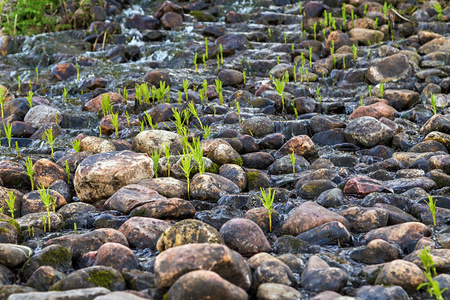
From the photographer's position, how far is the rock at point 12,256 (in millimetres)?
3314

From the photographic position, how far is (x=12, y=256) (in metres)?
3.34

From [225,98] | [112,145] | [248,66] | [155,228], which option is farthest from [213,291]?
[248,66]

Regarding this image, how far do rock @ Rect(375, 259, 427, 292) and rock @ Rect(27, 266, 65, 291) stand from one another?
7.26 feet

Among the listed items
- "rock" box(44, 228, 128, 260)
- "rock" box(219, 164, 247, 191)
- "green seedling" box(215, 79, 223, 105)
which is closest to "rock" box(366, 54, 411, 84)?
"green seedling" box(215, 79, 223, 105)

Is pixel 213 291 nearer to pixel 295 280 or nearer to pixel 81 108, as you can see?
pixel 295 280

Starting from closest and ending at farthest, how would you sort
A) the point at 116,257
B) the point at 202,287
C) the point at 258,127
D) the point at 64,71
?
the point at 202,287 → the point at 116,257 → the point at 258,127 → the point at 64,71

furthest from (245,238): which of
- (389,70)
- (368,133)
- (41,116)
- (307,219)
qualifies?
(389,70)

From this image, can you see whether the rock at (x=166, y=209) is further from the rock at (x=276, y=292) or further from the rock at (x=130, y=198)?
the rock at (x=276, y=292)

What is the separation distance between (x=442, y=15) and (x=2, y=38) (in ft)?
37.2

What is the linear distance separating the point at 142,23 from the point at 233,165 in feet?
28.7

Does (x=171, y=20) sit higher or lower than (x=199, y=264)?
higher

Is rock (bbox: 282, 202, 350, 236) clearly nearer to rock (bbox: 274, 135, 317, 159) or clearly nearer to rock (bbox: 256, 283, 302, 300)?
rock (bbox: 256, 283, 302, 300)

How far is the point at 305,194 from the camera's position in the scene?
466 cm

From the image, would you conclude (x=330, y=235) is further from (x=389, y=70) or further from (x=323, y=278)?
(x=389, y=70)
